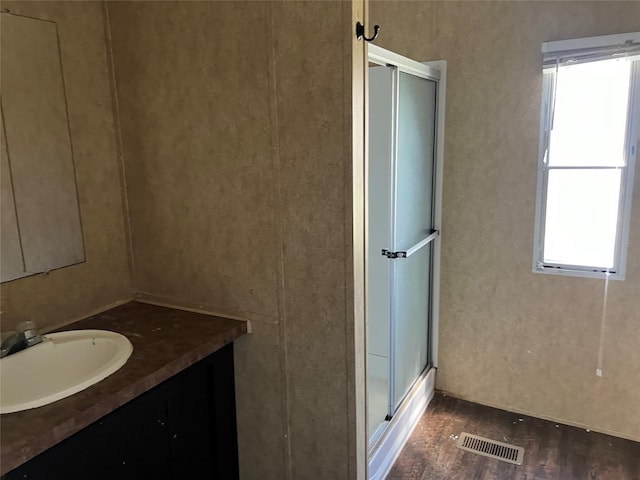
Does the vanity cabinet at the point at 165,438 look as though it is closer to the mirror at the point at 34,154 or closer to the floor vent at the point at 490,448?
the mirror at the point at 34,154

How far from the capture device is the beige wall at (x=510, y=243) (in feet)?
7.84

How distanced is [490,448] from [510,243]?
41.1 inches

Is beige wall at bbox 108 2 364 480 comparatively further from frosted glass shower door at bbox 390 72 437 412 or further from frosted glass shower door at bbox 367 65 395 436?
frosted glass shower door at bbox 390 72 437 412

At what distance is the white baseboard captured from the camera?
2.18 m

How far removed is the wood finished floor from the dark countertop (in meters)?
1.19

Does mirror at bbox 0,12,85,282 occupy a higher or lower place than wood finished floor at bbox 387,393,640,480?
higher

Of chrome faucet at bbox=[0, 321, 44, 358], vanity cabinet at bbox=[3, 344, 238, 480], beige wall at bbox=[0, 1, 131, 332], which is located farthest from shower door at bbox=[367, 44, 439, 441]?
chrome faucet at bbox=[0, 321, 44, 358]

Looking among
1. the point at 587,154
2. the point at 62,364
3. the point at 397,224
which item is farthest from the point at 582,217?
the point at 62,364

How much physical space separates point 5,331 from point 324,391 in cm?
105

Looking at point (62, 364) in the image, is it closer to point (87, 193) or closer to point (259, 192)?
point (87, 193)

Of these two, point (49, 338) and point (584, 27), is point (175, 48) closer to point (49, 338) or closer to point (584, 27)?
point (49, 338)

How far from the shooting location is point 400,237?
7.65ft

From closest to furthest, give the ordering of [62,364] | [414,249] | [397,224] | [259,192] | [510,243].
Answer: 1. [62,364]
2. [259,192]
3. [397,224]
4. [414,249]
5. [510,243]

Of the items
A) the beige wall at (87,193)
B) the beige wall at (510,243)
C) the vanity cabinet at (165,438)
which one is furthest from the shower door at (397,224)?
A: the beige wall at (87,193)
